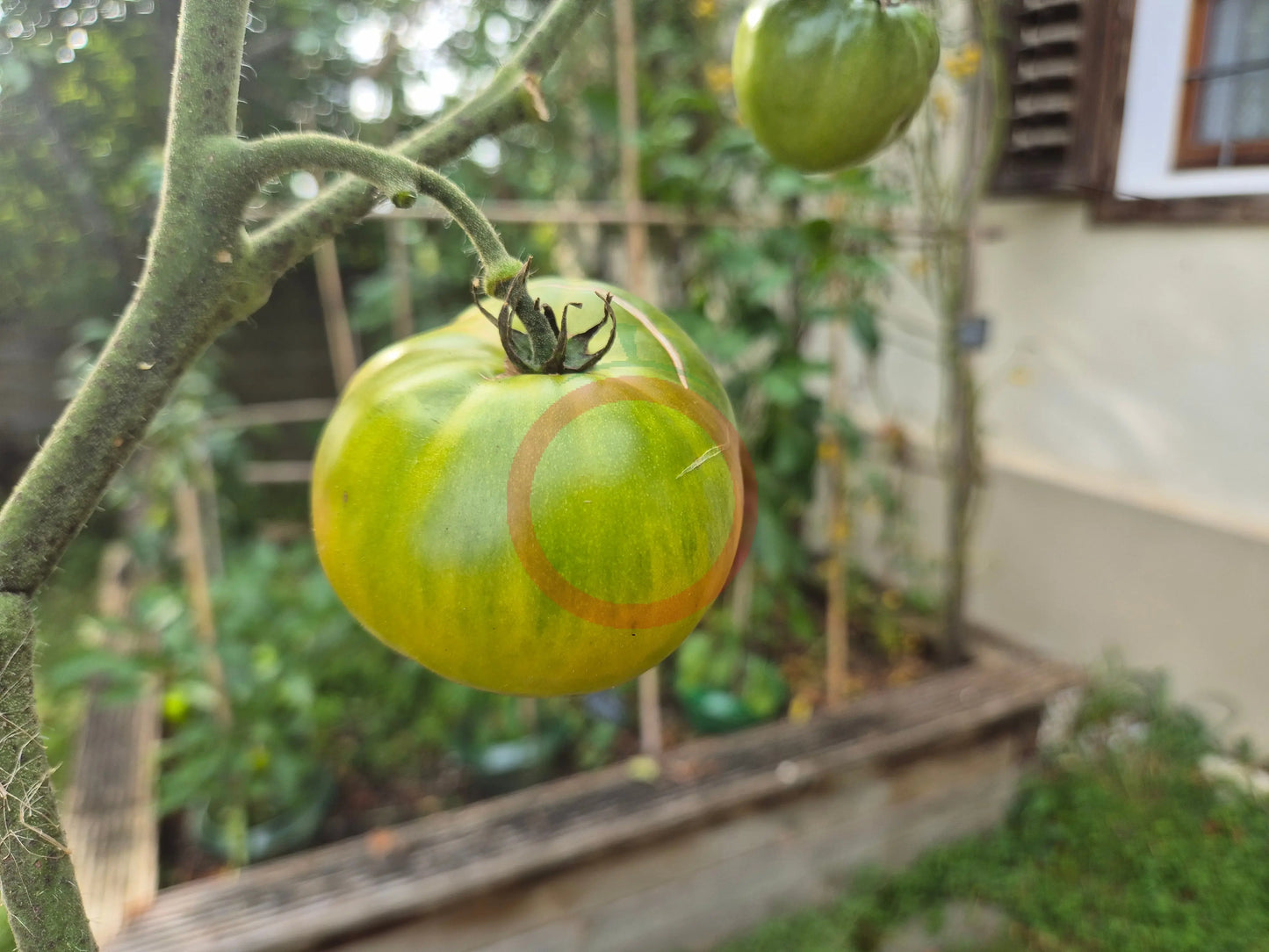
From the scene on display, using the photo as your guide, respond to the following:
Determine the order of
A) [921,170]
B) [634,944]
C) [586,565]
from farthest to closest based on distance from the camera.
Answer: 1. [921,170]
2. [634,944]
3. [586,565]

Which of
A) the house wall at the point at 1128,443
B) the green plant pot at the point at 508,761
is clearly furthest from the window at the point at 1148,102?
the green plant pot at the point at 508,761

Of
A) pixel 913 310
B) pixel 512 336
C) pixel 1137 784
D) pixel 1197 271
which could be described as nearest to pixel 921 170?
pixel 913 310

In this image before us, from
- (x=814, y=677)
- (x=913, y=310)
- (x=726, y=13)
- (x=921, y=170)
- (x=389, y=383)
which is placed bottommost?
(x=814, y=677)

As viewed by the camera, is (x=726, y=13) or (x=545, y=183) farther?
(x=545, y=183)

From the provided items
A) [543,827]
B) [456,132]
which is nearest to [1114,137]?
[543,827]

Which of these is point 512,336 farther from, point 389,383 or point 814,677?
point 814,677

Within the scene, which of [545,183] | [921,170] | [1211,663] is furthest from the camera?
[545,183]

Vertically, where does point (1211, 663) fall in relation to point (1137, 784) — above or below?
above

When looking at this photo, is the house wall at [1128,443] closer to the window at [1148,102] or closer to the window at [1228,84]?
the window at [1148,102]
